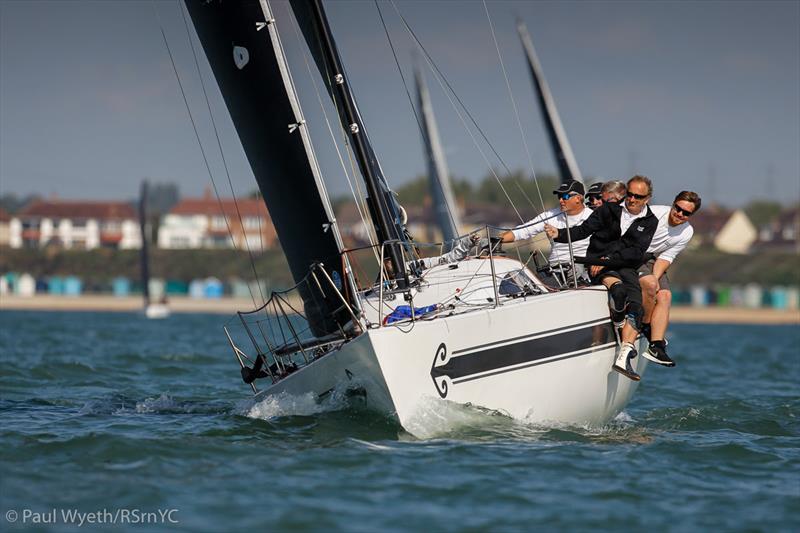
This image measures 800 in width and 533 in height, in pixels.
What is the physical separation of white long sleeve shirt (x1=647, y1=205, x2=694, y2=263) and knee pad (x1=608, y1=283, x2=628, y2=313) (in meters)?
0.57

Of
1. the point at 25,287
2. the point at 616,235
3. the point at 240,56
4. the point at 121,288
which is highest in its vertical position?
the point at 240,56

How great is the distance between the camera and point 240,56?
9.20m

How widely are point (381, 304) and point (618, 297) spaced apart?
1.86m

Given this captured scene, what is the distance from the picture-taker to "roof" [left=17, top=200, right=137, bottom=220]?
95.3 metres

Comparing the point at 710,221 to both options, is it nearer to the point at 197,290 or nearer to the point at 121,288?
the point at 197,290

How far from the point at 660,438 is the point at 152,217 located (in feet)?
317

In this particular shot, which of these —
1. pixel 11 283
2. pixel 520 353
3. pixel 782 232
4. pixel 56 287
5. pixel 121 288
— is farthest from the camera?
pixel 782 232

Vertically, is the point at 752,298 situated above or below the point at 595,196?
below

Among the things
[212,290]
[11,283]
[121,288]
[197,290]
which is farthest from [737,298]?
[11,283]

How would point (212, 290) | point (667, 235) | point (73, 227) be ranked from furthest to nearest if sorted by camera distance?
point (73, 227) < point (212, 290) < point (667, 235)

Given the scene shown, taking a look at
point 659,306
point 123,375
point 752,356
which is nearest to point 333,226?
point 659,306

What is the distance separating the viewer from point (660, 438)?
28.6 ft

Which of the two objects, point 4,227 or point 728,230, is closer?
point 728,230

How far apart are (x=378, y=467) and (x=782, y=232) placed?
92.9 m
